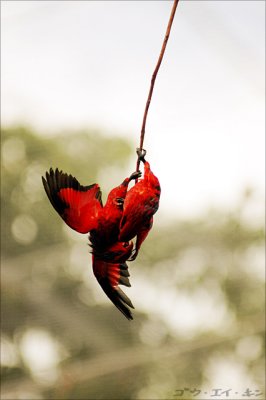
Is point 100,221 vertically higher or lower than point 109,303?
lower

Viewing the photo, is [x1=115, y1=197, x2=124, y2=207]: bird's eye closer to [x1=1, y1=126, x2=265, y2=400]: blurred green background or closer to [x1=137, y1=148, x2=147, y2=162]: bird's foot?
[x1=137, y1=148, x2=147, y2=162]: bird's foot

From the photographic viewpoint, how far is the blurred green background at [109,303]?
2.21 m

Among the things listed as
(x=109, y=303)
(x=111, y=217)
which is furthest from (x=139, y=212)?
(x=109, y=303)

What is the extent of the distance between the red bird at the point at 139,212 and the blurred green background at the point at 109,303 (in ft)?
6.29

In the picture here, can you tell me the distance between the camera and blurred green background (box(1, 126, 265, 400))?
221 cm

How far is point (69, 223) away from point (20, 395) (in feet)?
6.92

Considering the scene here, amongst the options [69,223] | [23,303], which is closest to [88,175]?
[23,303]

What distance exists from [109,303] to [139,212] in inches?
78.9

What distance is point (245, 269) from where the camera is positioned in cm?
234

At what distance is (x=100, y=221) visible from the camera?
0.64ft

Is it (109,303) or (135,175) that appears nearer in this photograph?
(135,175)

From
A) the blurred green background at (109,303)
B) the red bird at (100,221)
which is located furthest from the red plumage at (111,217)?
the blurred green background at (109,303)

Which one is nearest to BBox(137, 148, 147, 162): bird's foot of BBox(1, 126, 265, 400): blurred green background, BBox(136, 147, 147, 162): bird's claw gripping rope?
BBox(136, 147, 147, 162): bird's claw gripping rope

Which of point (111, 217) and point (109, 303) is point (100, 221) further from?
point (109, 303)
